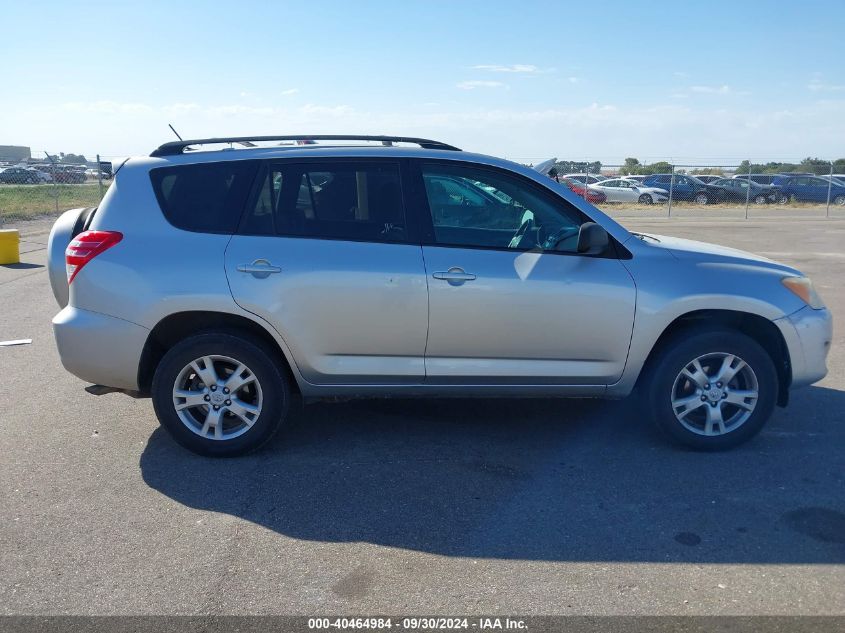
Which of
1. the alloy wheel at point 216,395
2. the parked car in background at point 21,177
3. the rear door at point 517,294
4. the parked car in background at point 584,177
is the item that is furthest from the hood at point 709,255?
the parked car in background at point 21,177

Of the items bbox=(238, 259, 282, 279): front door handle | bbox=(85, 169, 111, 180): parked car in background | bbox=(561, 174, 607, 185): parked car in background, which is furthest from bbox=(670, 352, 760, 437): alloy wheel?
bbox=(561, 174, 607, 185): parked car in background

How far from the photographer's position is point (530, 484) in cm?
458

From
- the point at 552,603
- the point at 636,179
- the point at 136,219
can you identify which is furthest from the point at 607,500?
the point at 636,179

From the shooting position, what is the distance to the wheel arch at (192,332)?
4875 mm

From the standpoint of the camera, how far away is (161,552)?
150 inches

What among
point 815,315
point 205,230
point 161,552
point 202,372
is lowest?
point 161,552

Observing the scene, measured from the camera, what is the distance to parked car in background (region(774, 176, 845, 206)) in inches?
1240

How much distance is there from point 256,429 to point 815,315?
357 centimetres

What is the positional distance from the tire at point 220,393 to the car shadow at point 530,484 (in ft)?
0.53

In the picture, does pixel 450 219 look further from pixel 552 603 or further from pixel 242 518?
pixel 552 603

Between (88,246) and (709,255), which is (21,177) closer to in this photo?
(88,246)

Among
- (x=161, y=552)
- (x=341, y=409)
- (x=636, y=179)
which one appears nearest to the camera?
(x=161, y=552)

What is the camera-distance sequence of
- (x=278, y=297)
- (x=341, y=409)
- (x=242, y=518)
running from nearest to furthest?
(x=242, y=518)
(x=278, y=297)
(x=341, y=409)

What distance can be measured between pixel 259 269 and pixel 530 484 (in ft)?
6.65
